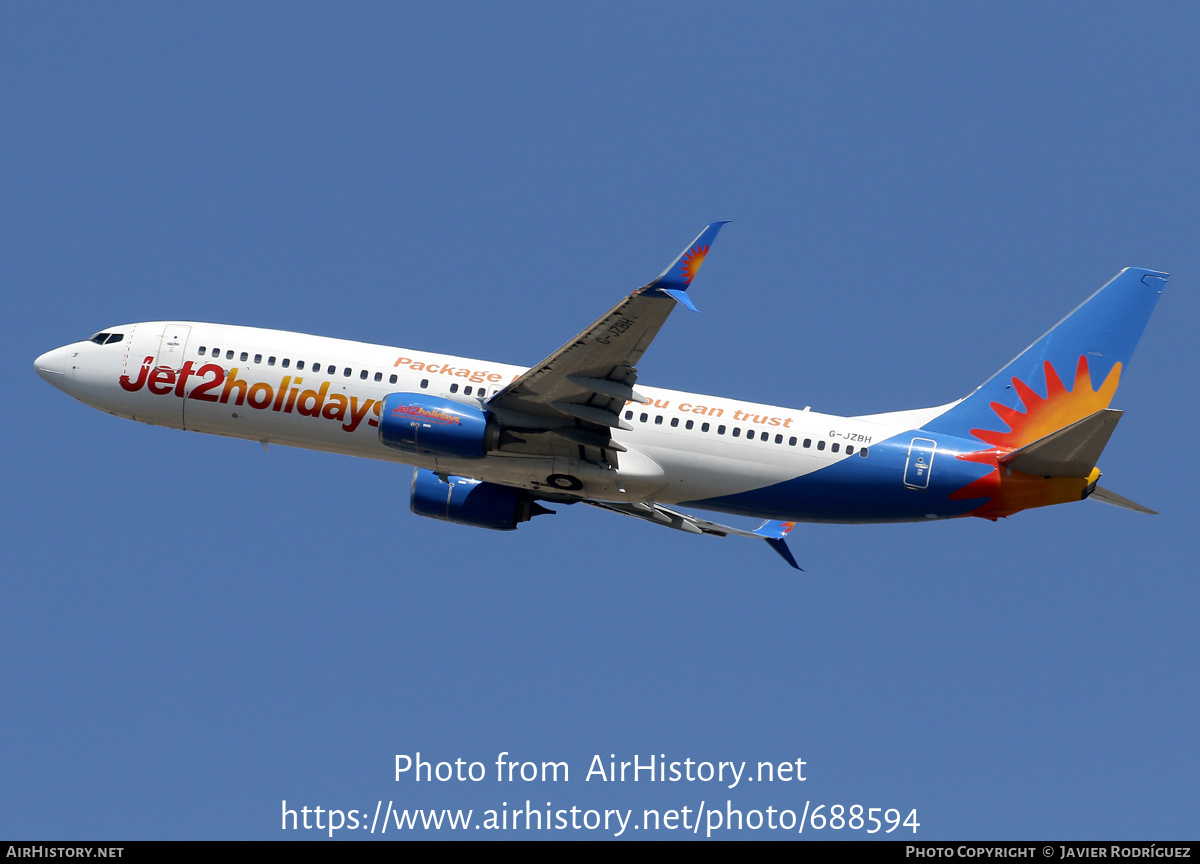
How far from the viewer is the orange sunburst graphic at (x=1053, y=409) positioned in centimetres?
3847

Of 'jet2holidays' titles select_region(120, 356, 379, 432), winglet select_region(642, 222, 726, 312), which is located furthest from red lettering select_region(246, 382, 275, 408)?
winglet select_region(642, 222, 726, 312)

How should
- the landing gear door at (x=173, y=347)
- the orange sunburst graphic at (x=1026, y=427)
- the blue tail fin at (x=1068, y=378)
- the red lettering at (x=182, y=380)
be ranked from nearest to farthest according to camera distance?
1. the orange sunburst graphic at (x=1026, y=427)
2. the blue tail fin at (x=1068, y=378)
3. the red lettering at (x=182, y=380)
4. the landing gear door at (x=173, y=347)

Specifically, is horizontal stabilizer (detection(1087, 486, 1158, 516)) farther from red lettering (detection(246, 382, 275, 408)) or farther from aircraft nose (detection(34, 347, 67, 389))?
aircraft nose (detection(34, 347, 67, 389))

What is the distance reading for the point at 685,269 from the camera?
32125 millimetres

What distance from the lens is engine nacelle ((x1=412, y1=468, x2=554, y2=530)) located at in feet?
136

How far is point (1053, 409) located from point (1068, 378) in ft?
3.33

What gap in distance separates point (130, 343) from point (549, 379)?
553 inches

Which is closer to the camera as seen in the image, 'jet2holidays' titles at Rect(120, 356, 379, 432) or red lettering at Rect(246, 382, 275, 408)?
'jet2holidays' titles at Rect(120, 356, 379, 432)

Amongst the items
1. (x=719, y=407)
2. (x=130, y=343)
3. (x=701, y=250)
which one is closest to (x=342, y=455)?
(x=130, y=343)

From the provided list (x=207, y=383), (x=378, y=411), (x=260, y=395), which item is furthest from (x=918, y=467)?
(x=207, y=383)

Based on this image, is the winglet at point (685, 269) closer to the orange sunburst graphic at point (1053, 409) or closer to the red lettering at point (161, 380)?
the orange sunburst graphic at point (1053, 409)

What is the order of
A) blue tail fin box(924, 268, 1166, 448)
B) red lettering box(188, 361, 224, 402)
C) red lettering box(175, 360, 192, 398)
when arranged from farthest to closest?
1. red lettering box(175, 360, 192, 398)
2. red lettering box(188, 361, 224, 402)
3. blue tail fin box(924, 268, 1166, 448)

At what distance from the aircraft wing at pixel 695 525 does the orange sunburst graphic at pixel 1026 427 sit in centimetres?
647

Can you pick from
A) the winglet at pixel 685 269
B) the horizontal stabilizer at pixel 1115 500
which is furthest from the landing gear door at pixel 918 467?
the winglet at pixel 685 269
